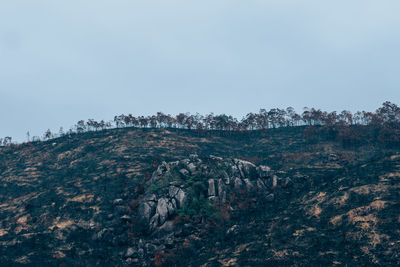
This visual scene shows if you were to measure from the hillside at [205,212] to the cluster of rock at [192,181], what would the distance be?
0.89ft

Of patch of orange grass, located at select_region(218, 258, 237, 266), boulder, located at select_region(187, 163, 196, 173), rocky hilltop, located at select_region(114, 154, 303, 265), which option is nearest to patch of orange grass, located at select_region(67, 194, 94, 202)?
rocky hilltop, located at select_region(114, 154, 303, 265)

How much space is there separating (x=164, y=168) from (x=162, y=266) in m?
27.4

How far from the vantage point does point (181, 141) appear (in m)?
117

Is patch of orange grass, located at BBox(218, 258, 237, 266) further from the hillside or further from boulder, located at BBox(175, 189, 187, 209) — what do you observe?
boulder, located at BBox(175, 189, 187, 209)

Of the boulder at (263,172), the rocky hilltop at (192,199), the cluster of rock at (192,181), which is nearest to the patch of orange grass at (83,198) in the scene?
the rocky hilltop at (192,199)

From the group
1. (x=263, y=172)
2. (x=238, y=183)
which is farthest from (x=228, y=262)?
(x=263, y=172)

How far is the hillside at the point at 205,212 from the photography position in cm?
3712

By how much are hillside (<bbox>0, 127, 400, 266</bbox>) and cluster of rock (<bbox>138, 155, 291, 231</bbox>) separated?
10.7 inches

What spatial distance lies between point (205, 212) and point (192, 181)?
31.2ft

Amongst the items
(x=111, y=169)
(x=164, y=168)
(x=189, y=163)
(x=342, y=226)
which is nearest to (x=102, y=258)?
(x=164, y=168)

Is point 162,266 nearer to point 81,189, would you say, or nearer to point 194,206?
point 194,206

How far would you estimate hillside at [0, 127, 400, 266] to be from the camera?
37.1m

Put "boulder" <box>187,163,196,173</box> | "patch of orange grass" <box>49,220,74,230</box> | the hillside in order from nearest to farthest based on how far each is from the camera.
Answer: the hillside → "patch of orange grass" <box>49,220,74,230</box> → "boulder" <box>187,163,196,173</box>

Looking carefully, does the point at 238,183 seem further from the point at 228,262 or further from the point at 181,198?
the point at 228,262
